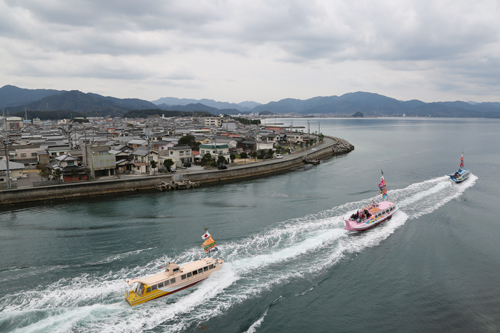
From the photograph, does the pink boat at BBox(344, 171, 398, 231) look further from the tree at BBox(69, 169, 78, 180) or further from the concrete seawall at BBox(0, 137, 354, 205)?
the tree at BBox(69, 169, 78, 180)

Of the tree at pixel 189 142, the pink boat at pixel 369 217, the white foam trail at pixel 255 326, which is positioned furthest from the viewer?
the tree at pixel 189 142

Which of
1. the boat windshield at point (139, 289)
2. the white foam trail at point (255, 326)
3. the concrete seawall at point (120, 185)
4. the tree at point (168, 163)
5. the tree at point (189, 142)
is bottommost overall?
the white foam trail at point (255, 326)

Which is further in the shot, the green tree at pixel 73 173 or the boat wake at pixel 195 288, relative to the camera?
the green tree at pixel 73 173

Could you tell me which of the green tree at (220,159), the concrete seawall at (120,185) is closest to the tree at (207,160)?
the green tree at (220,159)

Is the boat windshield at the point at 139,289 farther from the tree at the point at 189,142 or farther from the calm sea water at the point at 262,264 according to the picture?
the tree at the point at 189,142

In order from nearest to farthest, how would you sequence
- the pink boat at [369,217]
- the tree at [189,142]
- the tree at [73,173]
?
the pink boat at [369,217] < the tree at [73,173] < the tree at [189,142]

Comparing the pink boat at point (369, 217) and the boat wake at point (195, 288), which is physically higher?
the pink boat at point (369, 217)

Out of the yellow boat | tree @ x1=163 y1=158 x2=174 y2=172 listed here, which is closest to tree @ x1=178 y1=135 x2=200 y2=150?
tree @ x1=163 y1=158 x2=174 y2=172

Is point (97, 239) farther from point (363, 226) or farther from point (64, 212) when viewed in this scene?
point (363, 226)
